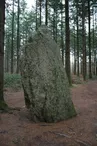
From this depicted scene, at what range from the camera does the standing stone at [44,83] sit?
16.7ft

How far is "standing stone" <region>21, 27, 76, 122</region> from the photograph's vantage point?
16.7ft

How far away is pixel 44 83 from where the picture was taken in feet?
17.0

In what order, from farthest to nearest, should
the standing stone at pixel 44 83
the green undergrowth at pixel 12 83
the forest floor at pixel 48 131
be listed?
the green undergrowth at pixel 12 83, the standing stone at pixel 44 83, the forest floor at pixel 48 131

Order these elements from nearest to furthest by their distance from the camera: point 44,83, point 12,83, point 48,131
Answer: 1. point 48,131
2. point 44,83
3. point 12,83

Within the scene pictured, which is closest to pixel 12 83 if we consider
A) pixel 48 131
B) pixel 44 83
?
pixel 44 83

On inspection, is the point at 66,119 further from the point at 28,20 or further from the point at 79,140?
the point at 28,20

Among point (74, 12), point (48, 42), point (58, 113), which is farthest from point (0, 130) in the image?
point (74, 12)

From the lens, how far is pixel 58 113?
514cm

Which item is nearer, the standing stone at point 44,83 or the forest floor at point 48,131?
the forest floor at point 48,131

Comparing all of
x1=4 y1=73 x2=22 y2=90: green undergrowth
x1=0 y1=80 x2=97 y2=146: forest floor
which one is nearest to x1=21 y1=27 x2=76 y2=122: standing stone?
x1=0 y1=80 x2=97 y2=146: forest floor

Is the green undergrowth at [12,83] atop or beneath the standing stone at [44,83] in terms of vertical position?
beneath

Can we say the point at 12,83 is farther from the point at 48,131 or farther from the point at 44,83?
the point at 48,131

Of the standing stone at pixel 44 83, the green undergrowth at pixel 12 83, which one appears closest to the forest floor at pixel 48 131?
the standing stone at pixel 44 83

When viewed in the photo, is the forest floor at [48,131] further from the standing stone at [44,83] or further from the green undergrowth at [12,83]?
the green undergrowth at [12,83]
